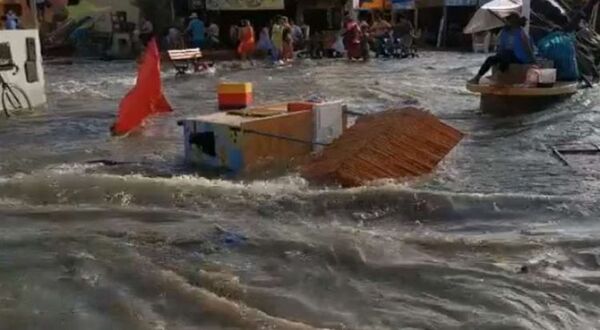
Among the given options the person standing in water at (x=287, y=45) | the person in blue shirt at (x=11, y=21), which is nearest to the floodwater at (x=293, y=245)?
the person in blue shirt at (x=11, y=21)

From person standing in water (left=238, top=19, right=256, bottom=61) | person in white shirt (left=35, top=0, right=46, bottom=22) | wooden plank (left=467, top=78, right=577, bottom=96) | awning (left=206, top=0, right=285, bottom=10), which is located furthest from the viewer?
person in white shirt (left=35, top=0, right=46, bottom=22)

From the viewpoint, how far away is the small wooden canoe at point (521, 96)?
13.3 metres

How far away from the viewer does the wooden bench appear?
24.7 meters

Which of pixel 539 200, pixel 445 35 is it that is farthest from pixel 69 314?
pixel 445 35

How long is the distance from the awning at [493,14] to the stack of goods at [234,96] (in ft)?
25.0

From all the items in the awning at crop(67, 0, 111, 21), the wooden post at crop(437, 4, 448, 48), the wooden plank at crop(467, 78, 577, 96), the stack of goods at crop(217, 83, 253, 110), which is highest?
the awning at crop(67, 0, 111, 21)

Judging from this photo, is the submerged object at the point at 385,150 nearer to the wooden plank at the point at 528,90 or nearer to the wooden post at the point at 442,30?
the wooden plank at the point at 528,90

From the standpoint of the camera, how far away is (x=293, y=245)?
6.46 m

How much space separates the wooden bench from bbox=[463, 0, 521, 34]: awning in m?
9.73

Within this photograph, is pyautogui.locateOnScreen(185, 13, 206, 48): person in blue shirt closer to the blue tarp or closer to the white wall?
the white wall

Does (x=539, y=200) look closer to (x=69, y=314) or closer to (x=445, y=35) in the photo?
(x=69, y=314)

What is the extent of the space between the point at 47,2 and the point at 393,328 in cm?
3336

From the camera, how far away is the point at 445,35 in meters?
39.8

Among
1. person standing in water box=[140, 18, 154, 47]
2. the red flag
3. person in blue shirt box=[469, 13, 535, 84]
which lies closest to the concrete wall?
person standing in water box=[140, 18, 154, 47]
